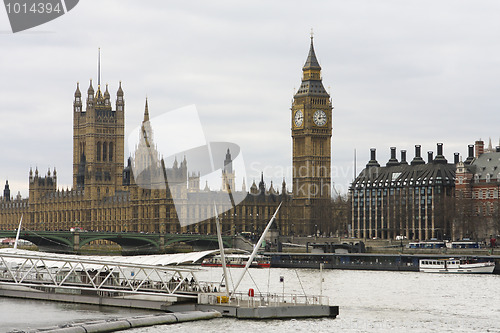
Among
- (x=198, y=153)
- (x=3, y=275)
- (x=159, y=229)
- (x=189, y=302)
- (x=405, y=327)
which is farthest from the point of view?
(x=159, y=229)

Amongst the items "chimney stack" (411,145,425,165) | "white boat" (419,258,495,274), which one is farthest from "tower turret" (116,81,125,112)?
"white boat" (419,258,495,274)

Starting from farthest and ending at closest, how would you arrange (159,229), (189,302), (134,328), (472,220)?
1. (159,229)
2. (472,220)
3. (189,302)
4. (134,328)

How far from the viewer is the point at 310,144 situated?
150000mm

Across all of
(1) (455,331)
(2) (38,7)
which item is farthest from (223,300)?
(2) (38,7)

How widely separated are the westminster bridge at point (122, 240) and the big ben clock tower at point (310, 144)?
28572 mm

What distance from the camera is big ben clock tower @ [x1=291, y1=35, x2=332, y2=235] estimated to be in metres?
150

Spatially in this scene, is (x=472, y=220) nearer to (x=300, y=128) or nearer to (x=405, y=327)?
(x=300, y=128)

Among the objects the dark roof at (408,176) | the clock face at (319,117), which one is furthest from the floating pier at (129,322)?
the clock face at (319,117)

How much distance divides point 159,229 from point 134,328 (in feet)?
334

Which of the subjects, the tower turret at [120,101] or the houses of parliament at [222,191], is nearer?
the houses of parliament at [222,191]

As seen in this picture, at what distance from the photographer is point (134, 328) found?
41469 millimetres

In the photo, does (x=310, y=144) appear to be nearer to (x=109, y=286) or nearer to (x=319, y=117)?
(x=319, y=117)

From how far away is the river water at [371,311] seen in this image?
43.0 meters

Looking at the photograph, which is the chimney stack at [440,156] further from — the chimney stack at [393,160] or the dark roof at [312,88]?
the dark roof at [312,88]
